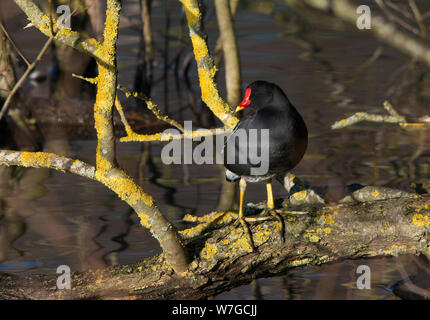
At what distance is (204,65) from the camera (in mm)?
3766

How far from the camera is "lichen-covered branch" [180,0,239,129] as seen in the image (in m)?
3.57

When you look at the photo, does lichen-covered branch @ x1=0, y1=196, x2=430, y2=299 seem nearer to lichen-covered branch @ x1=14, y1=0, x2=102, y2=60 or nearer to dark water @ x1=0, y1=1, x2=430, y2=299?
dark water @ x1=0, y1=1, x2=430, y2=299

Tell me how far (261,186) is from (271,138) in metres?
2.54

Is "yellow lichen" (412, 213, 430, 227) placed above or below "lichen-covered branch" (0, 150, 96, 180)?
below

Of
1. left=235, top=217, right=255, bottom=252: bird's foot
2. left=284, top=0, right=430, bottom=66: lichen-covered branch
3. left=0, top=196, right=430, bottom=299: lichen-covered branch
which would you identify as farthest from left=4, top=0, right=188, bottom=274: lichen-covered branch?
left=284, top=0, right=430, bottom=66: lichen-covered branch

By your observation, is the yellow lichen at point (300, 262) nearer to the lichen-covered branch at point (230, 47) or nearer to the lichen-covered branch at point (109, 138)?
the lichen-covered branch at point (109, 138)

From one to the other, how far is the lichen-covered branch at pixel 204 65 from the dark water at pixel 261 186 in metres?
0.84

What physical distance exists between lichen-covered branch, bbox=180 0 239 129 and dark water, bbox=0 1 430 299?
84cm

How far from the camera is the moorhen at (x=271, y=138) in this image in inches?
129

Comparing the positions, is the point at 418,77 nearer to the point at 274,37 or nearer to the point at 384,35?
the point at 274,37

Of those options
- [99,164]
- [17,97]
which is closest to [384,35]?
[99,164]

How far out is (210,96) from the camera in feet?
12.6

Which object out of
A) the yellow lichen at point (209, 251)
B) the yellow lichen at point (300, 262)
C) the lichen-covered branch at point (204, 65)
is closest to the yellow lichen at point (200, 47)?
the lichen-covered branch at point (204, 65)

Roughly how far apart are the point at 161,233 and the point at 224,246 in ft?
1.00
